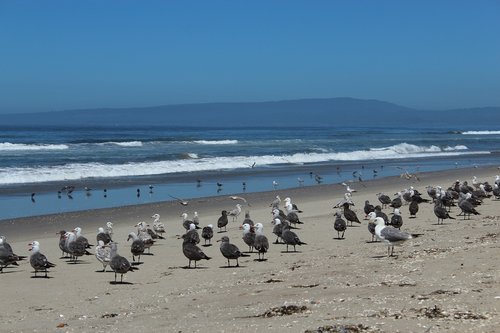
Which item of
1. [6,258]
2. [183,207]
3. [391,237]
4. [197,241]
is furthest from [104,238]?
[183,207]

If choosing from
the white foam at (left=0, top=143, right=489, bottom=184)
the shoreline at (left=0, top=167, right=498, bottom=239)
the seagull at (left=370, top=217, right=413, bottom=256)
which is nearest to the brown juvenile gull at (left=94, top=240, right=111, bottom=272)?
the shoreline at (left=0, top=167, right=498, bottom=239)

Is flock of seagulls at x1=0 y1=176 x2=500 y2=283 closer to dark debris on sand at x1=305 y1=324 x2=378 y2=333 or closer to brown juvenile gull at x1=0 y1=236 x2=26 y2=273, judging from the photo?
brown juvenile gull at x1=0 y1=236 x2=26 y2=273

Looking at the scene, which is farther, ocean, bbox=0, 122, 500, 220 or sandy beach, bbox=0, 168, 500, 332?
ocean, bbox=0, 122, 500, 220

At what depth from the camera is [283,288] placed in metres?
10.9

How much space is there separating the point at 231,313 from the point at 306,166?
119 feet

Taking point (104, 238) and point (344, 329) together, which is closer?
point (344, 329)

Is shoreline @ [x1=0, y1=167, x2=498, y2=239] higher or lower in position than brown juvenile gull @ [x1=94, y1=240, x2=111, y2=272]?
higher

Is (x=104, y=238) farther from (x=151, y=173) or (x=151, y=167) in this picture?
(x=151, y=167)

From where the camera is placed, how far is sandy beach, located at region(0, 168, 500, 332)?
8484 mm

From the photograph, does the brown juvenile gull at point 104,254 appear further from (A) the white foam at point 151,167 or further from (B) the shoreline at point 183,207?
(A) the white foam at point 151,167

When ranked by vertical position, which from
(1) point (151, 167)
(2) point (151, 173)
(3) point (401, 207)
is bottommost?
(3) point (401, 207)

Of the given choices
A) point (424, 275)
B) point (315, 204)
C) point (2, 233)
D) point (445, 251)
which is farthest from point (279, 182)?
point (424, 275)

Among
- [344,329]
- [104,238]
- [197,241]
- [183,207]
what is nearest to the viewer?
[344,329]

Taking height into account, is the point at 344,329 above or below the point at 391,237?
below
